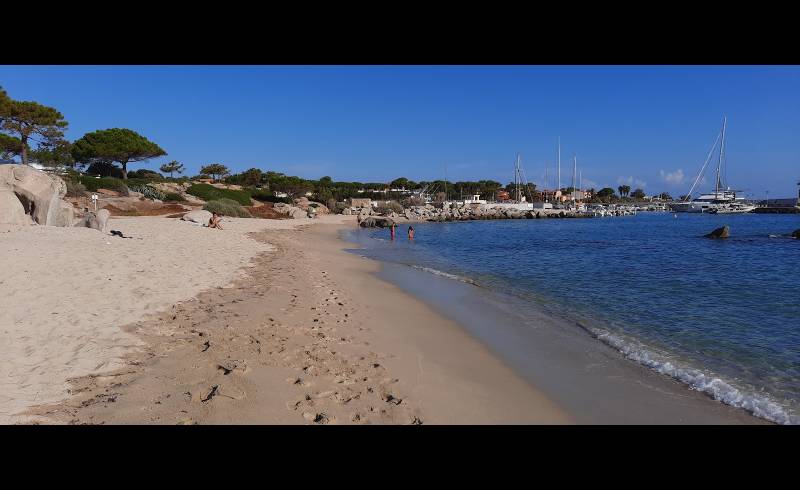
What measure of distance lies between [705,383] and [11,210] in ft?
71.1

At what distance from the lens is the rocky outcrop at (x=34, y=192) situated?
16406mm

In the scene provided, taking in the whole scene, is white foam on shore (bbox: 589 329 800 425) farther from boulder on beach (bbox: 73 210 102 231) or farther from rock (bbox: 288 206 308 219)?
rock (bbox: 288 206 308 219)

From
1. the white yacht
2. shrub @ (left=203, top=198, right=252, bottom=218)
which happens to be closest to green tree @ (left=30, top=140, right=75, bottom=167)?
shrub @ (left=203, top=198, right=252, bottom=218)

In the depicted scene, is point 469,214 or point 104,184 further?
point 469,214

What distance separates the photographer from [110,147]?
53.6 meters

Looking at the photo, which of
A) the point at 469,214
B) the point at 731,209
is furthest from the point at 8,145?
the point at 731,209

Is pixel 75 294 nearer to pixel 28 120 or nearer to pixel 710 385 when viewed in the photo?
pixel 710 385

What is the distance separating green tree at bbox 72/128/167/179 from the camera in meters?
53.8

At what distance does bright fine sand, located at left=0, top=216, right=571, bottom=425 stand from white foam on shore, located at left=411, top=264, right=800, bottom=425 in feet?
8.46

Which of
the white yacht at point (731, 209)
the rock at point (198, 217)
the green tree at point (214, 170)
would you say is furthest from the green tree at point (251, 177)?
the white yacht at point (731, 209)

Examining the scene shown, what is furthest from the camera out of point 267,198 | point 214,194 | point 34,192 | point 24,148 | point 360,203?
point 360,203

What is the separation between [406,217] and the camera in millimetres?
64438
